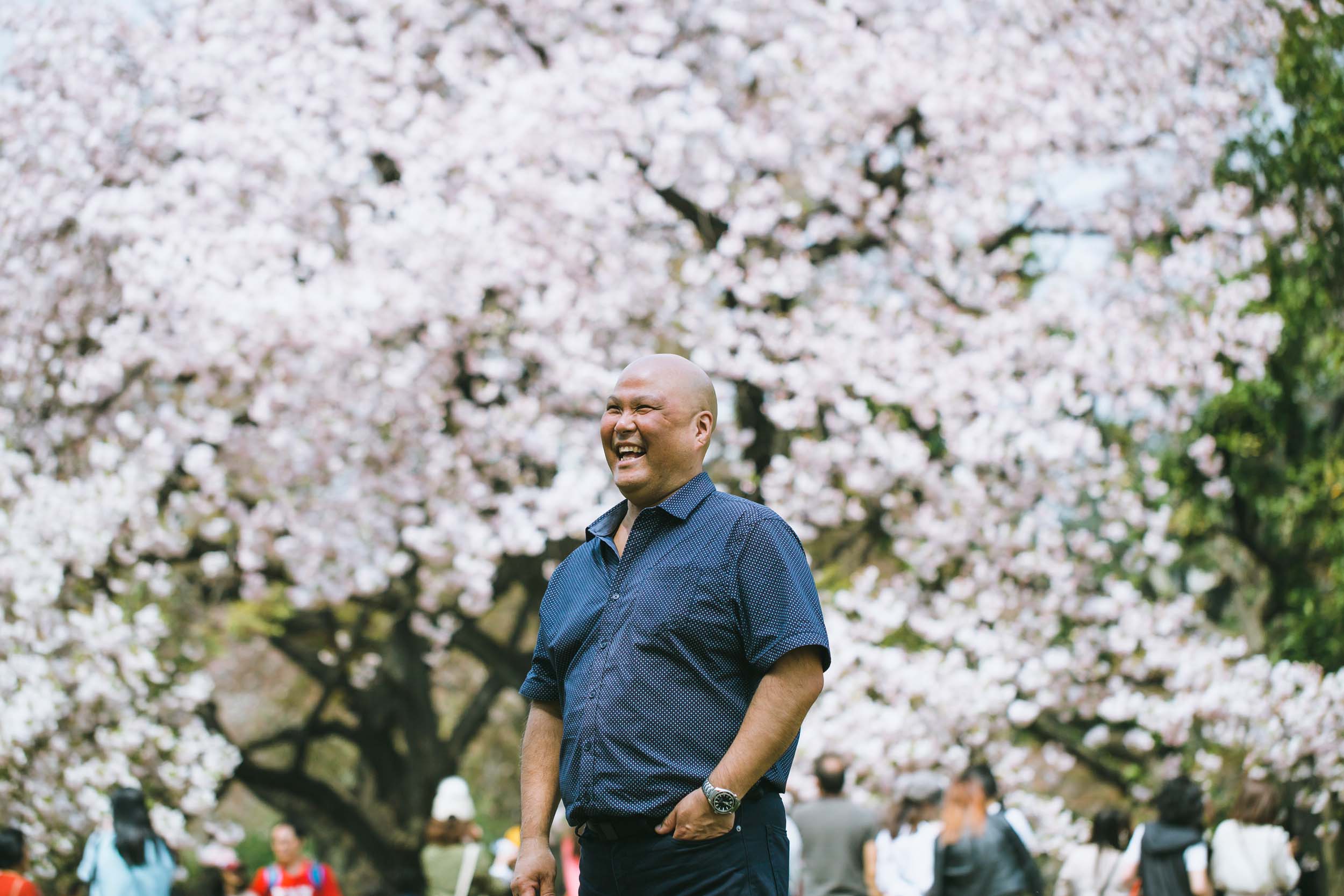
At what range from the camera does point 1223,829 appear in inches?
237

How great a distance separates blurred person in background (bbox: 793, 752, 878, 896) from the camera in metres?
5.90

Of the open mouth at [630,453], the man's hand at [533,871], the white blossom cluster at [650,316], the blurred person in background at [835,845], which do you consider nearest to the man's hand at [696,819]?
the man's hand at [533,871]

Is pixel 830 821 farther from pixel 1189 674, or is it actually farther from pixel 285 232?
pixel 285 232

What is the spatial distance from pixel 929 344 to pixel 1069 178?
206 cm

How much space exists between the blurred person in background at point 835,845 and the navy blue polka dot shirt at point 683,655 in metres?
3.51

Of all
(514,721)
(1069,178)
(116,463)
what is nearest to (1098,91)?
(1069,178)

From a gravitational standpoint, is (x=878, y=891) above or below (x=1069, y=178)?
below

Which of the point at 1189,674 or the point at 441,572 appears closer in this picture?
the point at 1189,674

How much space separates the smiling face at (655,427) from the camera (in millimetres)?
Answer: 2652

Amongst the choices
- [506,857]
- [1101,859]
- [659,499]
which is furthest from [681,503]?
[506,857]

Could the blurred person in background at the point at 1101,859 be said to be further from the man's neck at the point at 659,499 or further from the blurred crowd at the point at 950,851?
the man's neck at the point at 659,499

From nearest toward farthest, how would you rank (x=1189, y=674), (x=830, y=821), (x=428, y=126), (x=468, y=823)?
(x=830, y=821), (x=468, y=823), (x=1189, y=674), (x=428, y=126)

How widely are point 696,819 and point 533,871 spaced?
422 mm

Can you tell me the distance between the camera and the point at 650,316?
10156 mm
